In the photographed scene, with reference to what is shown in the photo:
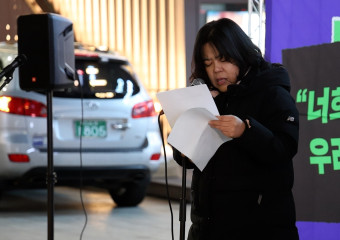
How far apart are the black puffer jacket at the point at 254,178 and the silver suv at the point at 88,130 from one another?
4.52 metres

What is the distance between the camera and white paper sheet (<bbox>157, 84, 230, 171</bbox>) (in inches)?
120

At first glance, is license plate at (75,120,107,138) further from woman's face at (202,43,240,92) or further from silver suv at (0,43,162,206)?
woman's face at (202,43,240,92)

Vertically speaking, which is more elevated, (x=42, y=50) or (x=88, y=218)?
(x=42, y=50)

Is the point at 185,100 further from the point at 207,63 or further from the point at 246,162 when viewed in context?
the point at 246,162

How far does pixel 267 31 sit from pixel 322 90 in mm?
549

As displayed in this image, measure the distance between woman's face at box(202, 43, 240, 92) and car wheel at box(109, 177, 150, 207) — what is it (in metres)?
5.53

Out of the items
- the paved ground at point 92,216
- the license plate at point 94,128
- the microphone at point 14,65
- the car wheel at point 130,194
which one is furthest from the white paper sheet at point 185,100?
the car wheel at point 130,194

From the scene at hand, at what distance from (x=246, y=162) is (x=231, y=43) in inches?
18.2

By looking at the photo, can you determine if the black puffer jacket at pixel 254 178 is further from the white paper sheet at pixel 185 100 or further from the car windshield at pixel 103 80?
the car windshield at pixel 103 80

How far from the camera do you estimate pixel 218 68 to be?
125 inches

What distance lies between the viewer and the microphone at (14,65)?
4.65 m

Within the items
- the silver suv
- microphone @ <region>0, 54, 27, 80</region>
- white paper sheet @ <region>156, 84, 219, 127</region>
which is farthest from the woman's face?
the silver suv

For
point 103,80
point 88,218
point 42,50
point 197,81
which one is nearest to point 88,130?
point 103,80

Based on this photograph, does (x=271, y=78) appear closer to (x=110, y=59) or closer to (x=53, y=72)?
(x=53, y=72)
